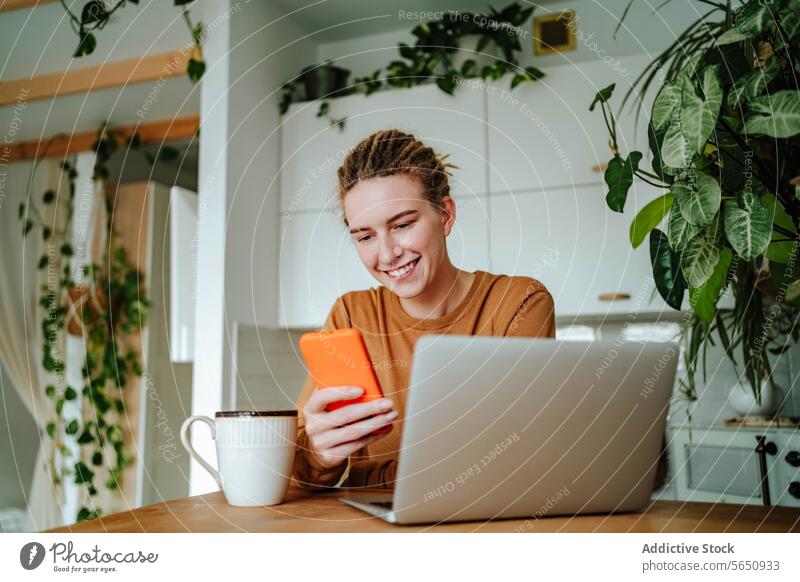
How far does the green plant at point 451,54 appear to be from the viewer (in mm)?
1585

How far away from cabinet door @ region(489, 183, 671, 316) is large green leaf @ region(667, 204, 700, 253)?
0.74 meters

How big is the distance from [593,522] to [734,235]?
12.5 inches

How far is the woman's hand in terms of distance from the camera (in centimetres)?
61

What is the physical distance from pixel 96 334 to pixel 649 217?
185cm

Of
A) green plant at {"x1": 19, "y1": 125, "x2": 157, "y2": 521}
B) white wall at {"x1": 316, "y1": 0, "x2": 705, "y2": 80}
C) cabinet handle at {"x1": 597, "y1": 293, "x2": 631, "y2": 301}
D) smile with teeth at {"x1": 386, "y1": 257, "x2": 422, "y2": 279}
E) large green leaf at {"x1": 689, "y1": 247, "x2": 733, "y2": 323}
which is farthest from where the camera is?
green plant at {"x1": 19, "y1": 125, "x2": 157, "y2": 521}

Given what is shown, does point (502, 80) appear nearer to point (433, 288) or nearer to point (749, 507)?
point (433, 288)

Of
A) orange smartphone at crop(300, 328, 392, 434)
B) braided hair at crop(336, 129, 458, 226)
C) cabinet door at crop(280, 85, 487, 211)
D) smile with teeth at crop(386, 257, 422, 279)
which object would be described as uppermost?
cabinet door at crop(280, 85, 487, 211)

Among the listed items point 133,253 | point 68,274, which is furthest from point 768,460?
point 68,274

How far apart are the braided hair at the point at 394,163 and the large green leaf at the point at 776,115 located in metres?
0.44

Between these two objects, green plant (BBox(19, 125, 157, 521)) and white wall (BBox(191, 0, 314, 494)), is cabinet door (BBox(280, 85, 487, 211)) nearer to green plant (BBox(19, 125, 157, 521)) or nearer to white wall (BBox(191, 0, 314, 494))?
white wall (BBox(191, 0, 314, 494))

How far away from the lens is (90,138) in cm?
220

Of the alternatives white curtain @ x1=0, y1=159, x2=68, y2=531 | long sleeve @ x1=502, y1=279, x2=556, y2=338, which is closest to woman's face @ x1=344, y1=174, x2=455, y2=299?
long sleeve @ x1=502, y1=279, x2=556, y2=338

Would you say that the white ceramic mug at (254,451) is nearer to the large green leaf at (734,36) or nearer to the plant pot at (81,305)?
the large green leaf at (734,36)
